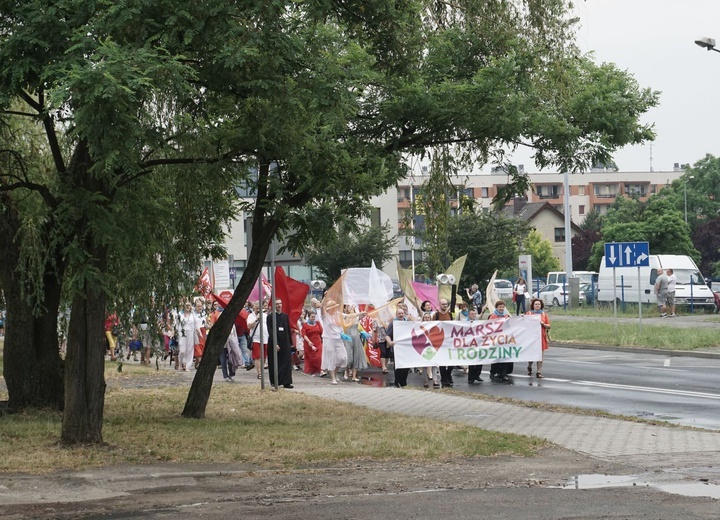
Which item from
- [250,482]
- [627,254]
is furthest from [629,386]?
[250,482]

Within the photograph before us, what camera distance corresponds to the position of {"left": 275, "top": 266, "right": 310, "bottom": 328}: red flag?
24547mm

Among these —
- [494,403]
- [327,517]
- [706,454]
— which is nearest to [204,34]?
[327,517]

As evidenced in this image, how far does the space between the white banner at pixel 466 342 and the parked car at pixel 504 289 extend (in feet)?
125

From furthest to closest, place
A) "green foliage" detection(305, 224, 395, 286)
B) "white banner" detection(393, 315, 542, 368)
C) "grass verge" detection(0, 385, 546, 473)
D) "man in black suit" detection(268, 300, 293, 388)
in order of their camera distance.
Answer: "green foliage" detection(305, 224, 395, 286) → "white banner" detection(393, 315, 542, 368) → "man in black suit" detection(268, 300, 293, 388) → "grass verge" detection(0, 385, 546, 473)

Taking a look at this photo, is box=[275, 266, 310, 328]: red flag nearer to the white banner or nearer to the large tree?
the white banner

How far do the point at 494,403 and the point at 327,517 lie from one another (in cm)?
1011

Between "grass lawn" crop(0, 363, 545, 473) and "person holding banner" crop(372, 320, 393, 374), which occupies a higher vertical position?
"person holding banner" crop(372, 320, 393, 374)

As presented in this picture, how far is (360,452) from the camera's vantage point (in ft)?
41.0

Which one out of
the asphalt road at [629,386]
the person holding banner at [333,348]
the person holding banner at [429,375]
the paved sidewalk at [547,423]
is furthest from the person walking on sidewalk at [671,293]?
the paved sidewalk at [547,423]

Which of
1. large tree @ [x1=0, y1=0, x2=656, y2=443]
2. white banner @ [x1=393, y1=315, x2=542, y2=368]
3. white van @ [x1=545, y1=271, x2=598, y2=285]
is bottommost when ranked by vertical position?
white banner @ [x1=393, y1=315, x2=542, y2=368]

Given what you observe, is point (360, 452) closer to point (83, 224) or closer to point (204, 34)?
point (83, 224)

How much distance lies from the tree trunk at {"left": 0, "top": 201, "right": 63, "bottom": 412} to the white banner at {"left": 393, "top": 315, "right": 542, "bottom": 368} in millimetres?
Result: 8143

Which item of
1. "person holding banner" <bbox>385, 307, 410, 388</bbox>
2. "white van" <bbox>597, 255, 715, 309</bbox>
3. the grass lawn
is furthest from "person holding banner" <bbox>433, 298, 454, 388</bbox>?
"white van" <bbox>597, 255, 715, 309</bbox>

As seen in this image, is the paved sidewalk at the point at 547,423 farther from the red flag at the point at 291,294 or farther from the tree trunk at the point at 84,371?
the tree trunk at the point at 84,371
